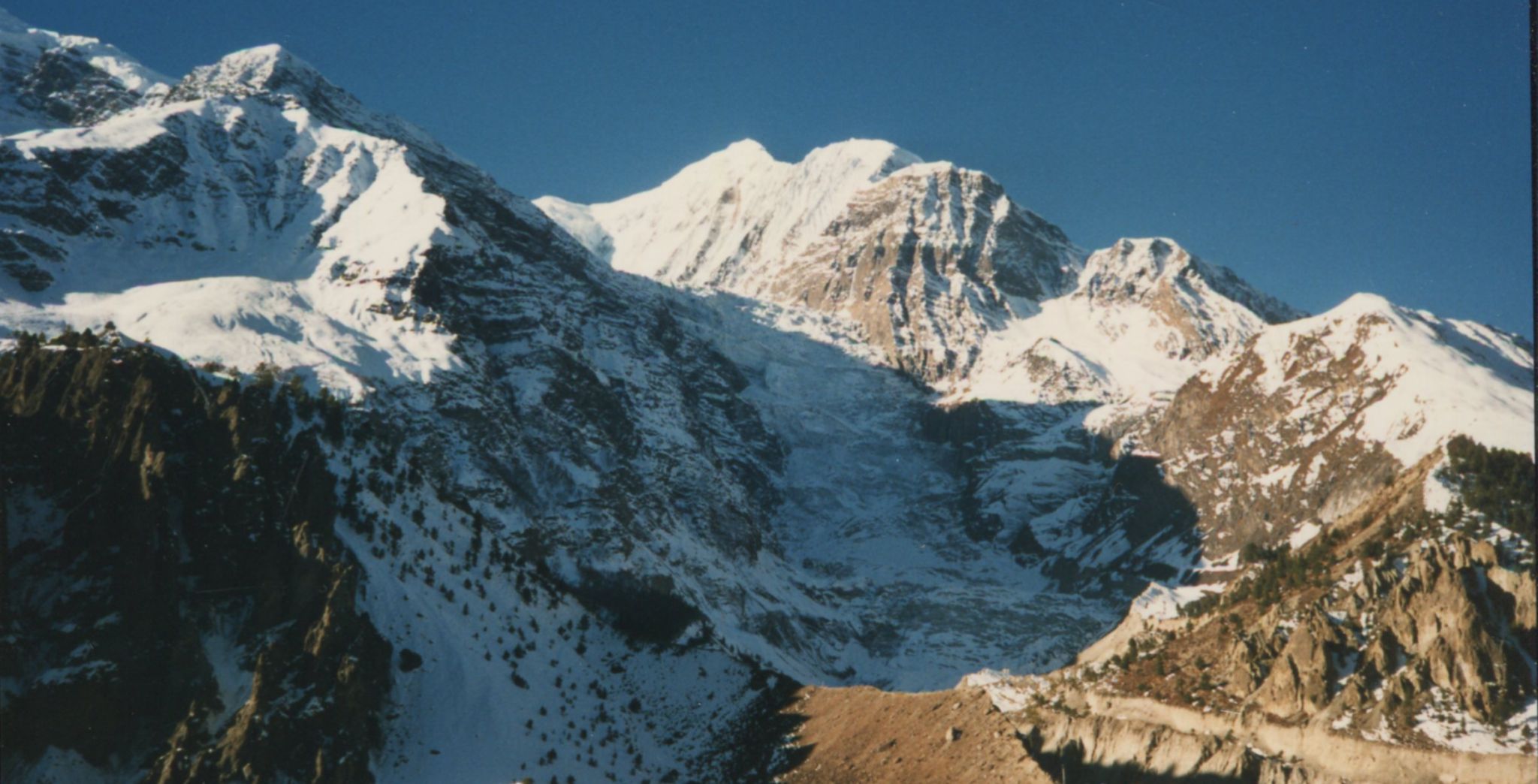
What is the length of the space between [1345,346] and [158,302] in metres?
185

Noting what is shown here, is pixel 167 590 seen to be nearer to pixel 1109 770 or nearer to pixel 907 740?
pixel 907 740

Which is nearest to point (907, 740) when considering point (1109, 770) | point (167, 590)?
point (1109, 770)

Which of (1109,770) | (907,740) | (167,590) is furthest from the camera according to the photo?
(1109,770)

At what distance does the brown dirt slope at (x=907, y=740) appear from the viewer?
4603 cm

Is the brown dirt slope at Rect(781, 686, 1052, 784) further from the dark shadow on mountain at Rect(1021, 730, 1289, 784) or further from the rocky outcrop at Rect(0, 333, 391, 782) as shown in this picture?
the rocky outcrop at Rect(0, 333, 391, 782)

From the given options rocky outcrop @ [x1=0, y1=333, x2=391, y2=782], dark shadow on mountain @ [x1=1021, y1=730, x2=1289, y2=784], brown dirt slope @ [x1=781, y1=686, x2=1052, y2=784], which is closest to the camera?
brown dirt slope @ [x1=781, y1=686, x2=1052, y2=784]

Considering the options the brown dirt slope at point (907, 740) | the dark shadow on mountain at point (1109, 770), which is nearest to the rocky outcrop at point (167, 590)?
the brown dirt slope at point (907, 740)

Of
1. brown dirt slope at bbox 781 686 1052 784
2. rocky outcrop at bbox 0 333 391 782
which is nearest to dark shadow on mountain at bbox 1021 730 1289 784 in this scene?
brown dirt slope at bbox 781 686 1052 784

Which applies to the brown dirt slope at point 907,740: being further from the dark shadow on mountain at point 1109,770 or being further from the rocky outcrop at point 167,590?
the rocky outcrop at point 167,590

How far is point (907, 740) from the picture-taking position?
5400 cm

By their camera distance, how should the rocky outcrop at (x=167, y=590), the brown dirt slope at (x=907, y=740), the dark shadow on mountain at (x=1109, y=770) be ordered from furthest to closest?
1. the dark shadow on mountain at (x=1109, y=770)
2. the rocky outcrop at (x=167, y=590)
3. the brown dirt slope at (x=907, y=740)

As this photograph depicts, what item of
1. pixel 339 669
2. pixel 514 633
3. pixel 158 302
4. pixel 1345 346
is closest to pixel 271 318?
pixel 158 302

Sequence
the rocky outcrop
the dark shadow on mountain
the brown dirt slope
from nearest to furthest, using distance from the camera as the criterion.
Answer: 1. the brown dirt slope
2. the rocky outcrop
3. the dark shadow on mountain

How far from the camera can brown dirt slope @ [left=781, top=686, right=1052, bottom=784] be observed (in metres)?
46.0
